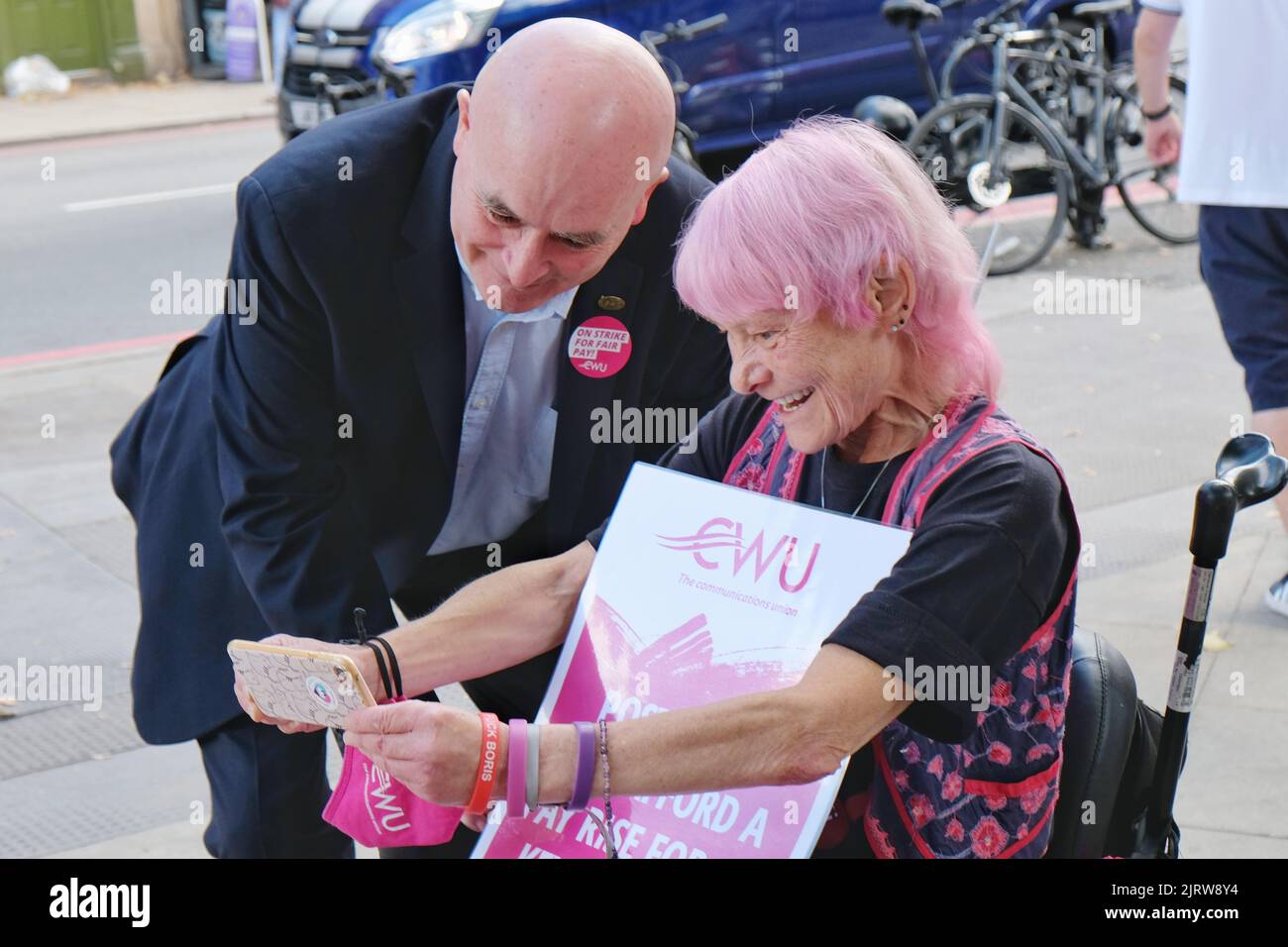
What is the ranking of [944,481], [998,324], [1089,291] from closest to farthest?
[944,481], [998,324], [1089,291]

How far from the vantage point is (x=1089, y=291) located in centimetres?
814

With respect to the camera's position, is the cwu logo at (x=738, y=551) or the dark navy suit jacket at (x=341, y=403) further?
the dark navy suit jacket at (x=341, y=403)

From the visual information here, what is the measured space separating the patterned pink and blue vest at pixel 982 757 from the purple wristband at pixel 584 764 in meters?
0.40

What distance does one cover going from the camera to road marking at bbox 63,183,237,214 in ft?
36.6

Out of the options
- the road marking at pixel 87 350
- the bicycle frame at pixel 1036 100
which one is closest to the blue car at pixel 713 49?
the bicycle frame at pixel 1036 100

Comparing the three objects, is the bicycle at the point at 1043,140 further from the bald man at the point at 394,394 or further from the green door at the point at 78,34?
the green door at the point at 78,34

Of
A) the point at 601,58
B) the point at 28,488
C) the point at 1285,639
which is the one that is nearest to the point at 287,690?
the point at 601,58

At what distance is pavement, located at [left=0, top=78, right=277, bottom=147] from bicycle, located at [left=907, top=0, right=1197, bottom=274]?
865cm

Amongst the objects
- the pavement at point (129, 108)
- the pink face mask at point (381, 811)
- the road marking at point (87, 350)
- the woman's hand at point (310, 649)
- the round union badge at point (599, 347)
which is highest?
the round union badge at point (599, 347)

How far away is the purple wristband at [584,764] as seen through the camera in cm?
188

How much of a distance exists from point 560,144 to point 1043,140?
A: 6.74 metres

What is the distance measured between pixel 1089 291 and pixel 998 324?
0.89 meters

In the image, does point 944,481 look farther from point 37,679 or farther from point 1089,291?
point 1089,291
